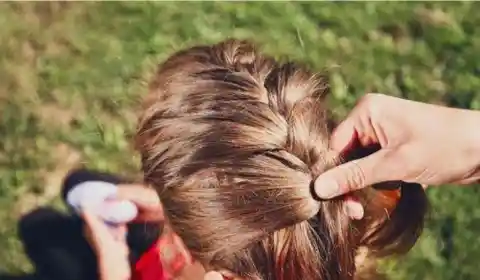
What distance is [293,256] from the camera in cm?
153

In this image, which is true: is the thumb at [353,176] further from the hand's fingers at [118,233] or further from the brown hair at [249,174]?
the hand's fingers at [118,233]

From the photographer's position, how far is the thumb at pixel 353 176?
152cm

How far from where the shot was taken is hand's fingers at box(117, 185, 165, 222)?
154cm

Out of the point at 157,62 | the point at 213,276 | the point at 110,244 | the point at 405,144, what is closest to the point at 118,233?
the point at 110,244

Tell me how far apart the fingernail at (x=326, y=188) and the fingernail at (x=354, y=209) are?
0.04m

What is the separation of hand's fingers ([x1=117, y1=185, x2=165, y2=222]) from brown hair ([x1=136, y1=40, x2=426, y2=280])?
0.02m

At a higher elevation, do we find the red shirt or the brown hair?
the brown hair

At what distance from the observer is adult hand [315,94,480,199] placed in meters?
1.54

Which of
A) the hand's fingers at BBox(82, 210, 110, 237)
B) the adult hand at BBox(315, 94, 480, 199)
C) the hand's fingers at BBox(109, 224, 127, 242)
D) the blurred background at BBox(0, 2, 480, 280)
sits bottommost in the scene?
the hand's fingers at BBox(109, 224, 127, 242)

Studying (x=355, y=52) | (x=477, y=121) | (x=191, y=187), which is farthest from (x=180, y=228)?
(x=477, y=121)

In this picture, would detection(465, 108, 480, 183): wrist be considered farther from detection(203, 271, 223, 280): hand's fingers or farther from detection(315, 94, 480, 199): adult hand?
detection(203, 271, 223, 280): hand's fingers

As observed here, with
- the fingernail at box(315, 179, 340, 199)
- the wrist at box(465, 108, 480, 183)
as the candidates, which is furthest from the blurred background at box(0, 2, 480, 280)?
the fingernail at box(315, 179, 340, 199)

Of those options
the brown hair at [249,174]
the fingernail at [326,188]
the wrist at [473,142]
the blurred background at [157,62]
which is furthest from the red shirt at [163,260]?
the wrist at [473,142]

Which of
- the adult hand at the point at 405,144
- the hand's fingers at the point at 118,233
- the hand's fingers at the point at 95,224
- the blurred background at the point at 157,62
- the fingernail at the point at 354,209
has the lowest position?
the fingernail at the point at 354,209
